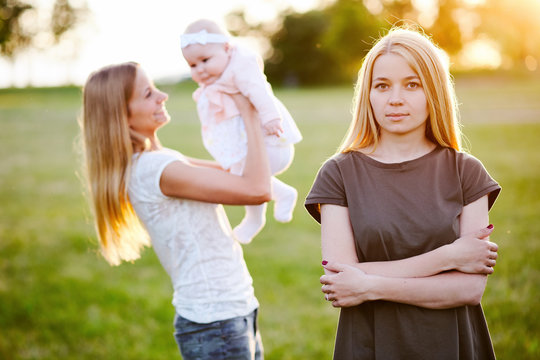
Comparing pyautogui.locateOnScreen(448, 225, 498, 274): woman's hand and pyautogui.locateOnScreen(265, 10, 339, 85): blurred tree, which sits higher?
pyautogui.locateOnScreen(265, 10, 339, 85): blurred tree

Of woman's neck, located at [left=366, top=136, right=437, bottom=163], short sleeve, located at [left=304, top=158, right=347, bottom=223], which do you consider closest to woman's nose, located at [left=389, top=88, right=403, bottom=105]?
woman's neck, located at [left=366, top=136, right=437, bottom=163]

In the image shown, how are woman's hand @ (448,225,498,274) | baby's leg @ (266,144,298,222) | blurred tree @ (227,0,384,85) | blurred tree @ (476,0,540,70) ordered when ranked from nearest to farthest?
1. woman's hand @ (448,225,498,274)
2. baby's leg @ (266,144,298,222)
3. blurred tree @ (476,0,540,70)
4. blurred tree @ (227,0,384,85)

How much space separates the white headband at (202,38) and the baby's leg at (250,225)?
86cm

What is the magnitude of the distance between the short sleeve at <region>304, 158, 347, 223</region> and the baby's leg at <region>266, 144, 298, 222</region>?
0.53 meters

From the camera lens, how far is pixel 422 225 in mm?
1821

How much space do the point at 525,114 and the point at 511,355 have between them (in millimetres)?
A: 15405

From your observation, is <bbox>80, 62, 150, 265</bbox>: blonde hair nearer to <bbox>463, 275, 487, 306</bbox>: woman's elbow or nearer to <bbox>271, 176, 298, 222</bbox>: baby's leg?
<bbox>271, 176, 298, 222</bbox>: baby's leg

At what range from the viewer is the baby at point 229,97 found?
90.1 inches

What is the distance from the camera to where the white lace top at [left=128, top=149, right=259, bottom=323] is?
7.23 feet

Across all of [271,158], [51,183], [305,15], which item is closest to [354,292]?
[271,158]

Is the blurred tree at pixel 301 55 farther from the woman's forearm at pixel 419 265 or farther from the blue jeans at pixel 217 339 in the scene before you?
the woman's forearm at pixel 419 265

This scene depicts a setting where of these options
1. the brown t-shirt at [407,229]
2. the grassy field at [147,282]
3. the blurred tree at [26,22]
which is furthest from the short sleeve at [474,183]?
the blurred tree at [26,22]

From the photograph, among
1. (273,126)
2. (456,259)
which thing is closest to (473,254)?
(456,259)

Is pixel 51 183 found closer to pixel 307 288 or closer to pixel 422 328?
pixel 307 288
